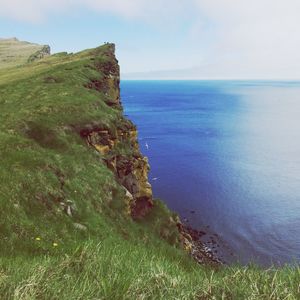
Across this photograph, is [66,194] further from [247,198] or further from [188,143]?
[188,143]

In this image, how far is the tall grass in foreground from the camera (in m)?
9.57

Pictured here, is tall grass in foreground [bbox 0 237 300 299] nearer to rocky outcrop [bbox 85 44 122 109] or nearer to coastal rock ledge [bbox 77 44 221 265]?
coastal rock ledge [bbox 77 44 221 265]

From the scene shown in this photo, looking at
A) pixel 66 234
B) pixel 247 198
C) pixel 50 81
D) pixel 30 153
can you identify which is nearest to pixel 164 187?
pixel 247 198

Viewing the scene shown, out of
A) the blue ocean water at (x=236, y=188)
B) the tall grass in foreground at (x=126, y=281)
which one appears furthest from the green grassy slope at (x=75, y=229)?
the blue ocean water at (x=236, y=188)

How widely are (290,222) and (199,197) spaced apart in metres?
22.1

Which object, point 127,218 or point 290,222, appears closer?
point 127,218

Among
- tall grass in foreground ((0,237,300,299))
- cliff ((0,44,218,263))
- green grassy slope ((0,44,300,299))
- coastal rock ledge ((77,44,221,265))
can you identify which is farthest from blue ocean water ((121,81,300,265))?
tall grass in foreground ((0,237,300,299))

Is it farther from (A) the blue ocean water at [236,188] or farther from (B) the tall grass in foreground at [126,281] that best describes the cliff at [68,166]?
(A) the blue ocean water at [236,188]

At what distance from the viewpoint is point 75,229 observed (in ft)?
72.0

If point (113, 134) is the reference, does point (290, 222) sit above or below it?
below

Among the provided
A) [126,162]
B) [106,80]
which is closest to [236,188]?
[106,80]

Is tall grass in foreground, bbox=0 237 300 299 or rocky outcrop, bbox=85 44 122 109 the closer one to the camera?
tall grass in foreground, bbox=0 237 300 299

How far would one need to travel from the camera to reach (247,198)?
9294 cm

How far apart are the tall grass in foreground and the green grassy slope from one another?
3cm
